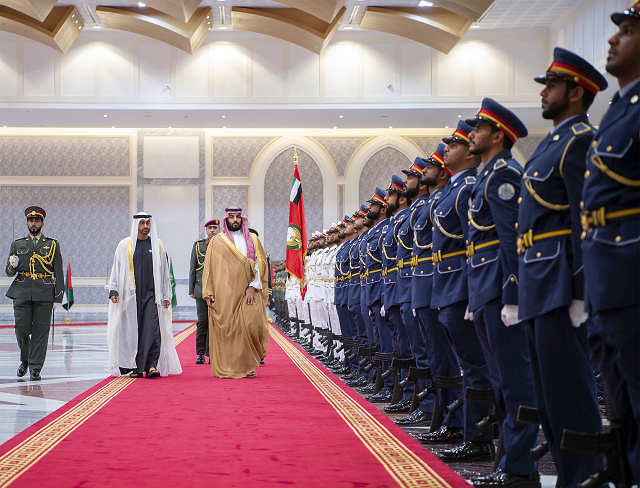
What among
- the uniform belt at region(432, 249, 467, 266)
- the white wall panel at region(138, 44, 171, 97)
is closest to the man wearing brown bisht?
the uniform belt at region(432, 249, 467, 266)

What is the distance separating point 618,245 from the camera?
191 cm

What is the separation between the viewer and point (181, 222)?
19.1 meters

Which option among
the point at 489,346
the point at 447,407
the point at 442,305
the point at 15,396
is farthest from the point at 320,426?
the point at 15,396

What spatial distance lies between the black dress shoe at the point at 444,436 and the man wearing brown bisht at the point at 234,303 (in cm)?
330

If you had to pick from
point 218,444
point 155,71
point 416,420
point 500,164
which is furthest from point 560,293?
point 155,71

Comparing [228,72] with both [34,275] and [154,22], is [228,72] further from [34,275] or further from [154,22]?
[34,275]

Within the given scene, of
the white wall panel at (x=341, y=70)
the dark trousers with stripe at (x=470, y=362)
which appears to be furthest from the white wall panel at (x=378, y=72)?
the dark trousers with stripe at (x=470, y=362)

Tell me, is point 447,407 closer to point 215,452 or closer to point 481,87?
point 215,452

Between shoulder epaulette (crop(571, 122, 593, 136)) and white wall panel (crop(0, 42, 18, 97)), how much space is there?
1611 cm

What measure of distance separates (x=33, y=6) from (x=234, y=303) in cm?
886

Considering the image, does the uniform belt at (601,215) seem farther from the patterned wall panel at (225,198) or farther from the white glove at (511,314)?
the patterned wall panel at (225,198)

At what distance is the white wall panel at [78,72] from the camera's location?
16438mm

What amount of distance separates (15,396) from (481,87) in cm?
1346

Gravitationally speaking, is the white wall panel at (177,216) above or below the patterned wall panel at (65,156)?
below
